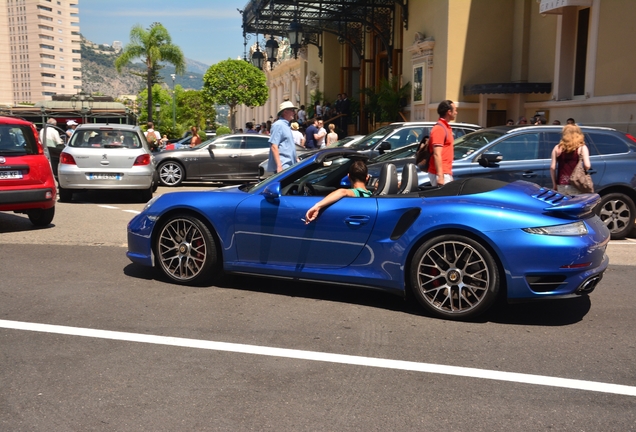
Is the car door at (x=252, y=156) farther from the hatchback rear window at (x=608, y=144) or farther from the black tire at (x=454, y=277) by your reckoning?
the black tire at (x=454, y=277)

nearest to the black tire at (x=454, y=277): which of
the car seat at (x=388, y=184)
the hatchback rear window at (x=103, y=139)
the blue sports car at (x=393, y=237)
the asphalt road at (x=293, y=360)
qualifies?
the blue sports car at (x=393, y=237)

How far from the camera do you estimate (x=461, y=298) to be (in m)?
5.43

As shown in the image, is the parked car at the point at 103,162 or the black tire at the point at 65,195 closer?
the parked car at the point at 103,162

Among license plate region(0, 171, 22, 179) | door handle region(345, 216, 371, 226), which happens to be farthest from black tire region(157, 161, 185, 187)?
door handle region(345, 216, 371, 226)

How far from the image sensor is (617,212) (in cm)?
1005

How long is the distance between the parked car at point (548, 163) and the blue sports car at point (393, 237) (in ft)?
12.6

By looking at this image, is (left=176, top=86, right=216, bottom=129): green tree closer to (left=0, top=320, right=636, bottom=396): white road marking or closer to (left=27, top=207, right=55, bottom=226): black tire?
(left=27, top=207, right=55, bottom=226): black tire

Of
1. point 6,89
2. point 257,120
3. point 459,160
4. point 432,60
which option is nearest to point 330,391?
point 459,160

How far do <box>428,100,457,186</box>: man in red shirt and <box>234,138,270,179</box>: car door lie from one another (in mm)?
10515

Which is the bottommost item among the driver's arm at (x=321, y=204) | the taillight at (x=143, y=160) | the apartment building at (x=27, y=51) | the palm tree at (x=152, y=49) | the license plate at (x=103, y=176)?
the license plate at (x=103, y=176)

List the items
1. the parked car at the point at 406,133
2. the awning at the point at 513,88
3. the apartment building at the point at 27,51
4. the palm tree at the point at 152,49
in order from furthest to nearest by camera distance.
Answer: the apartment building at the point at 27,51 → the palm tree at the point at 152,49 → the awning at the point at 513,88 → the parked car at the point at 406,133

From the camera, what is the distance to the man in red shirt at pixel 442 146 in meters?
7.99

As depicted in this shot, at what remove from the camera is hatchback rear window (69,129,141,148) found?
548 inches

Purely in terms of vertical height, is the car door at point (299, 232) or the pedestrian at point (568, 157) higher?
the pedestrian at point (568, 157)
